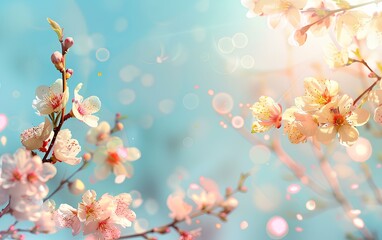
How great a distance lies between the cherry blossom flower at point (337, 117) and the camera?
32.3 inches

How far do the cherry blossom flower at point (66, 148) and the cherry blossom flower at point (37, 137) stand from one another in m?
0.02

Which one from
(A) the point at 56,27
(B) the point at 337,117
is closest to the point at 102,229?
(A) the point at 56,27

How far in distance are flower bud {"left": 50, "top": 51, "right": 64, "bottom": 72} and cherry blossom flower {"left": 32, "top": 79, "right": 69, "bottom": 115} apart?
0.05m

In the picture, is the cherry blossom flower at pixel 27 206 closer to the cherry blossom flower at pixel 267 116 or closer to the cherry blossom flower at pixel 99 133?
the cherry blossom flower at pixel 99 133

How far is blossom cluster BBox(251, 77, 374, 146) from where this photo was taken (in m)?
0.83

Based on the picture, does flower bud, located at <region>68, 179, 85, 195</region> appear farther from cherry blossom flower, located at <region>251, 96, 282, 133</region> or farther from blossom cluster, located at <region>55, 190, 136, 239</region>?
cherry blossom flower, located at <region>251, 96, 282, 133</region>

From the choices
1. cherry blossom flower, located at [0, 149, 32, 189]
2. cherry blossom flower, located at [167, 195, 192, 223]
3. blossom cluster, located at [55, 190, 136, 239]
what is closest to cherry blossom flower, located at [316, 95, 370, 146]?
cherry blossom flower, located at [167, 195, 192, 223]

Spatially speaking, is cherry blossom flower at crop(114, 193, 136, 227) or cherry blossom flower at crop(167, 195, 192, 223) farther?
cherry blossom flower at crop(114, 193, 136, 227)

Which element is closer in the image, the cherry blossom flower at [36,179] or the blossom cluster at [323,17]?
the cherry blossom flower at [36,179]

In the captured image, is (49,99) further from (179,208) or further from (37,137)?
(179,208)

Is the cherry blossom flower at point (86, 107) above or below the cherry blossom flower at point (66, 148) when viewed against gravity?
above

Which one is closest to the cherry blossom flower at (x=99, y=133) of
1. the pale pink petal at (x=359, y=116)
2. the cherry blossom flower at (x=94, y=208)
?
the cherry blossom flower at (x=94, y=208)

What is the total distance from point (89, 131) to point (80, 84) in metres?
0.23

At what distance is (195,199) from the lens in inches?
26.8
